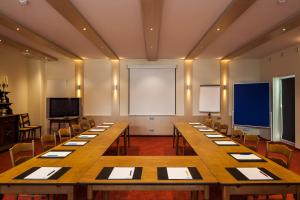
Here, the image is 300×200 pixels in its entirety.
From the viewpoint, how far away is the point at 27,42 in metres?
6.28

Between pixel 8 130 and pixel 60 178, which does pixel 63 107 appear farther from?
pixel 60 178

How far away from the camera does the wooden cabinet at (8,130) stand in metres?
6.50

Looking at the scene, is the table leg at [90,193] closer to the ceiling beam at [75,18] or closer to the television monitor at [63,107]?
the ceiling beam at [75,18]

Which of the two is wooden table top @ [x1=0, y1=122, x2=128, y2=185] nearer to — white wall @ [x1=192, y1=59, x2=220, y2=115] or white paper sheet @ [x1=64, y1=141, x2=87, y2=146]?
white paper sheet @ [x1=64, y1=141, x2=87, y2=146]

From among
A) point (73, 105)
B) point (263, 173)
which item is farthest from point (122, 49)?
point (263, 173)

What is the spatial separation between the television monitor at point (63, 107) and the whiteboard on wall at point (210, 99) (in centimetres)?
429

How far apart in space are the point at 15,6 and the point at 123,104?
18.5ft

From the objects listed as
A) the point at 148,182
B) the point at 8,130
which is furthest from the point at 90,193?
the point at 8,130

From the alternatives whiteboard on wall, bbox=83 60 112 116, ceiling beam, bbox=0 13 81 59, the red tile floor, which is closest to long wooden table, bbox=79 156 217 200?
the red tile floor

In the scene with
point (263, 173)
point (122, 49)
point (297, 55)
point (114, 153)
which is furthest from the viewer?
point (122, 49)

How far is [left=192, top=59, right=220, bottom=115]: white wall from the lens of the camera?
29.9 feet

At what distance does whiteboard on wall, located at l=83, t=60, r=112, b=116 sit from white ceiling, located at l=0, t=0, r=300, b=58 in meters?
1.99

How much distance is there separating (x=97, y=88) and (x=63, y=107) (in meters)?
1.34

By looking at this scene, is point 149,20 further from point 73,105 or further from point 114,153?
point 73,105
